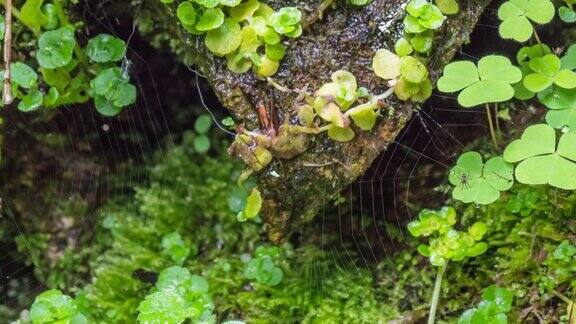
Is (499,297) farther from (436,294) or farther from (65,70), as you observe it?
(65,70)

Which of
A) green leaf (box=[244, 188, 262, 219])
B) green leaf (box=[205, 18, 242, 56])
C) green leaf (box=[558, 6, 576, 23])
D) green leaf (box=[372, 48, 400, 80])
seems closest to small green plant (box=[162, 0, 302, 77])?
green leaf (box=[205, 18, 242, 56])

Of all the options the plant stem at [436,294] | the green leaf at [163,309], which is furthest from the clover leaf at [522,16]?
the green leaf at [163,309]

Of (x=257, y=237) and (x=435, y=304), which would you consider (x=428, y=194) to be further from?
(x=257, y=237)

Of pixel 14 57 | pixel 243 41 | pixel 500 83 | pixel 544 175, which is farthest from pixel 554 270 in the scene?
pixel 14 57

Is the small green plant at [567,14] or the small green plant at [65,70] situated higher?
the small green plant at [65,70]

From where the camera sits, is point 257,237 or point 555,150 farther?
point 257,237

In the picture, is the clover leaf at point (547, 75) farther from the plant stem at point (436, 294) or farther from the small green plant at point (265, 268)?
the small green plant at point (265, 268)

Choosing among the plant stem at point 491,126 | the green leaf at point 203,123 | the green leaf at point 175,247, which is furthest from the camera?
the green leaf at point 203,123
